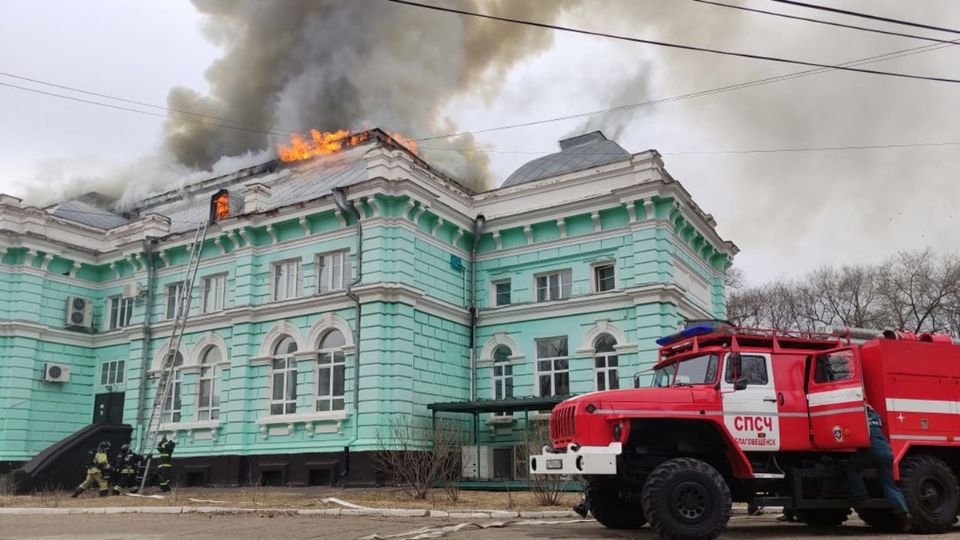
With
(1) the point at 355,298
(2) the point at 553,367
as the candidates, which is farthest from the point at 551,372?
(1) the point at 355,298

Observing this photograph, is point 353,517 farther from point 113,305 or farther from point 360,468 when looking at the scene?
point 113,305

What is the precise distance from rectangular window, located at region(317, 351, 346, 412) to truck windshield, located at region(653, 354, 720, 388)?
13.6 m

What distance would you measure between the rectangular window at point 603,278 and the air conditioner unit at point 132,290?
1710 cm

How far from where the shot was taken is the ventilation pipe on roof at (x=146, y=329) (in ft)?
93.7

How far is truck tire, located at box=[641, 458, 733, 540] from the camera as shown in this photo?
10.6m

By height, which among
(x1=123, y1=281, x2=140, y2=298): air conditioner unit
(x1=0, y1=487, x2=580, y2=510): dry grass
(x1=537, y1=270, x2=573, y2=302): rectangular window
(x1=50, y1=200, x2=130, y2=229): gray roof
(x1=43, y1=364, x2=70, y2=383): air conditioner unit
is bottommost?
(x1=0, y1=487, x2=580, y2=510): dry grass

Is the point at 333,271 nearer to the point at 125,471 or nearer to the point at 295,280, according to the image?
the point at 295,280

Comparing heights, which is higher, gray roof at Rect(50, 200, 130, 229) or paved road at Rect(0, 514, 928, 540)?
gray roof at Rect(50, 200, 130, 229)

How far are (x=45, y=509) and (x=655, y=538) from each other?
1296 centimetres

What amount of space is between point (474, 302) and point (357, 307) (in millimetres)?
4755

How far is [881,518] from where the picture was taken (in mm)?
12719

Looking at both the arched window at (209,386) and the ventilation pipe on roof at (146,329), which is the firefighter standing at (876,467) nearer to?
the arched window at (209,386)

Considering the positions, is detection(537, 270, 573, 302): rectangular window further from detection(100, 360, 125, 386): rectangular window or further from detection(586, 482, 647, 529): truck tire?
detection(100, 360, 125, 386): rectangular window

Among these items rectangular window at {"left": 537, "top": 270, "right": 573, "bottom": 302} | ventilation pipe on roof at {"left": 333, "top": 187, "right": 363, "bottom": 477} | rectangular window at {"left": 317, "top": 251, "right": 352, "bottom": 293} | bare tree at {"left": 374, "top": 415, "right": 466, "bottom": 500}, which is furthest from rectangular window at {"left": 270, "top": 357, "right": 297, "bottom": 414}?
rectangular window at {"left": 537, "top": 270, "right": 573, "bottom": 302}
